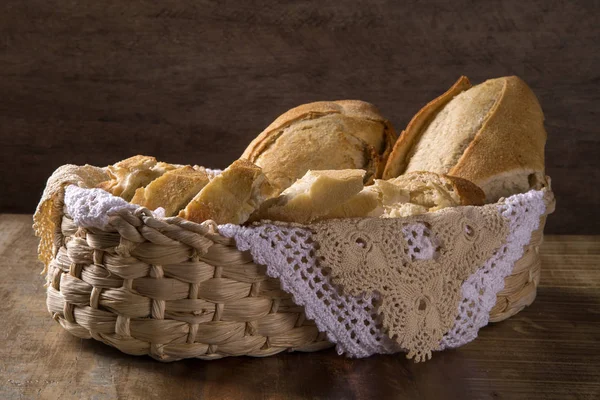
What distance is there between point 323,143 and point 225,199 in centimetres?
49

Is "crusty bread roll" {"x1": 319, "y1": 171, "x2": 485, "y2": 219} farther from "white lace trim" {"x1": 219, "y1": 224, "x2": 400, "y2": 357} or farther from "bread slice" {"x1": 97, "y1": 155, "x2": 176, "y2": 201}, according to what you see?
"bread slice" {"x1": 97, "y1": 155, "x2": 176, "y2": 201}

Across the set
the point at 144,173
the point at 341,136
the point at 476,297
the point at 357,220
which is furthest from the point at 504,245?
the point at 144,173

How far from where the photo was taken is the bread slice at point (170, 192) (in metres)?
1.34

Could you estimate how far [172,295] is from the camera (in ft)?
4.21

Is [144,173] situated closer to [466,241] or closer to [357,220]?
[357,220]

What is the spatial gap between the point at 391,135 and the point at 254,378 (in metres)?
0.78

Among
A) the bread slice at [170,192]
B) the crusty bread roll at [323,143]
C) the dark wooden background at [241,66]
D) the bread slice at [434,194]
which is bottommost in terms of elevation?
the dark wooden background at [241,66]

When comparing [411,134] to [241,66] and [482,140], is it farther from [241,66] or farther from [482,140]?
[241,66]

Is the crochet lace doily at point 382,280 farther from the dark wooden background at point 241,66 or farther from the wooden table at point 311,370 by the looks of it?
the dark wooden background at point 241,66

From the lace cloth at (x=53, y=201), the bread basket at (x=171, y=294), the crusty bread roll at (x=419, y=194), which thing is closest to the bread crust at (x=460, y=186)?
the crusty bread roll at (x=419, y=194)

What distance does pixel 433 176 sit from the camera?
1551 mm

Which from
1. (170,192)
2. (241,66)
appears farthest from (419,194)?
(241,66)

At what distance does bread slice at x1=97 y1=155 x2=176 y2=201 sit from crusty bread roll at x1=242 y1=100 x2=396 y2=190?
297mm

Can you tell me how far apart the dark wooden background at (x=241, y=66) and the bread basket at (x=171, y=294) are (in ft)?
4.74
